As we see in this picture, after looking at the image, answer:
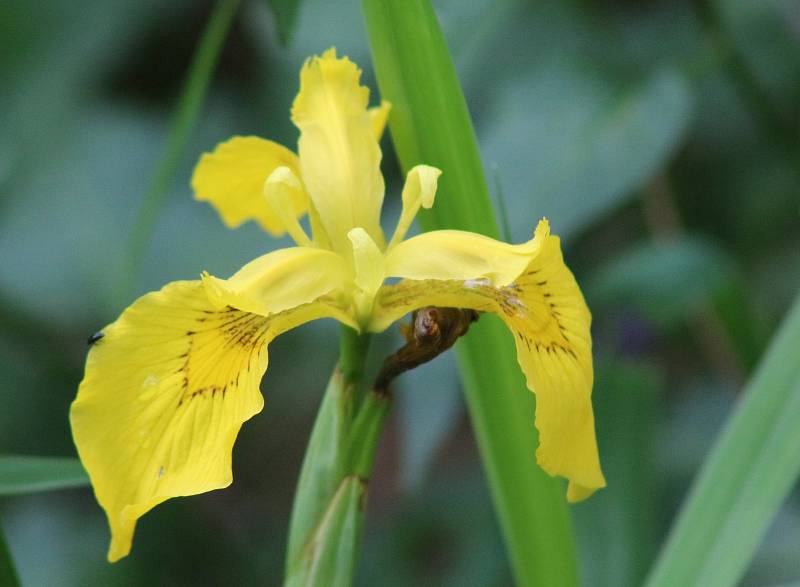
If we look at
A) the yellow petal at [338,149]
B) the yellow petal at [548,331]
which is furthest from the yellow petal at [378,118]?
the yellow petal at [548,331]

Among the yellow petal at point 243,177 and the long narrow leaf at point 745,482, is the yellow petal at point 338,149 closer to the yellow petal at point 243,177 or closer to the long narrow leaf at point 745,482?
the yellow petal at point 243,177

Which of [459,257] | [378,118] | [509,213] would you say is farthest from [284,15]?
[509,213]

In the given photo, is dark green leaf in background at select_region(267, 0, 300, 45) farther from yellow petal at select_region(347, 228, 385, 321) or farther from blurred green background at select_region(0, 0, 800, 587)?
blurred green background at select_region(0, 0, 800, 587)

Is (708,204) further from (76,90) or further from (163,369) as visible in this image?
(163,369)

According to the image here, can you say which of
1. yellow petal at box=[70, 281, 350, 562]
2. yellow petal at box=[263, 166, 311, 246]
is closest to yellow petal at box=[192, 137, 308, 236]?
yellow petal at box=[263, 166, 311, 246]

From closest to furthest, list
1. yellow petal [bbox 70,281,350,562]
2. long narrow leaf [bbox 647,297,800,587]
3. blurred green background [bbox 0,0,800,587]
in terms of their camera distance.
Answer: yellow petal [bbox 70,281,350,562] → long narrow leaf [bbox 647,297,800,587] → blurred green background [bbox 0,0,800,587]

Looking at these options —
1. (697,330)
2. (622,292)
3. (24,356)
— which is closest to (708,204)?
(697,330)

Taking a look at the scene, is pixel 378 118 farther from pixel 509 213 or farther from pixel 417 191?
pixel 509 213
